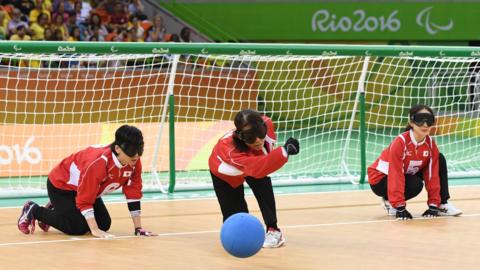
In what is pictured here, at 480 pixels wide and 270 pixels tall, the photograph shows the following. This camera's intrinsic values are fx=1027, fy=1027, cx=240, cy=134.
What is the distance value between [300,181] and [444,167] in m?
3.22

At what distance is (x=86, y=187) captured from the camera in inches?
332

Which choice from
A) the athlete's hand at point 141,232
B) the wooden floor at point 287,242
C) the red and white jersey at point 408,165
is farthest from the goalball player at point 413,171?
the athlete's hand at point 141,232

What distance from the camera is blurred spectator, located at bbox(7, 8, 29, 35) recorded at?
1917 centimetres

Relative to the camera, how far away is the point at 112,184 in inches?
340

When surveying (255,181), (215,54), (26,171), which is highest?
(215,54)

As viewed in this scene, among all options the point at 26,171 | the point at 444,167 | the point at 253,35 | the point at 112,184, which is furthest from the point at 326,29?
the point at 112,184

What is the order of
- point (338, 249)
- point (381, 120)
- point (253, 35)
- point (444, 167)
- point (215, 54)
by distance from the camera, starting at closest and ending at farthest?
point (338, 249)
point (444, 167)
point (215, 54)
point (381, 120)
point (253, 35)

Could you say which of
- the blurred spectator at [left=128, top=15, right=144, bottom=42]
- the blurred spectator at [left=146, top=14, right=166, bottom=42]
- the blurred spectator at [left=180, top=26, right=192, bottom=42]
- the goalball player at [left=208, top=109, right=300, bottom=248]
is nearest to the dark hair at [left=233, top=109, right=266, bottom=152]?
the goalball player at [left=208, top=109, right=300, bottom=248]

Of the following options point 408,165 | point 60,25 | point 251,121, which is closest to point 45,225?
point 251,121

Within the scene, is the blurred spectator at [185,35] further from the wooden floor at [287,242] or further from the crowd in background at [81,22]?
the wooden floor at [287,242]

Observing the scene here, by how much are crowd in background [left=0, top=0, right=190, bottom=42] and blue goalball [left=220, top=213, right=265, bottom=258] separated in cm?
1199

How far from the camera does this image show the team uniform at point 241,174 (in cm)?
774

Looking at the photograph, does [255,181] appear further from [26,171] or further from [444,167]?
[26,171]

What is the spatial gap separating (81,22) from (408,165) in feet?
40.5
